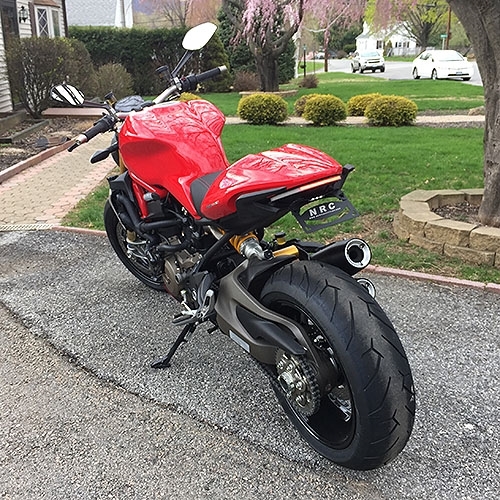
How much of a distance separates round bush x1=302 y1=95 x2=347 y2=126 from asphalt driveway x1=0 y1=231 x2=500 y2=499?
9002 mm

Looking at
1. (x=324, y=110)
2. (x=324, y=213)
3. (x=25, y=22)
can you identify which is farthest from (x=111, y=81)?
(x=324, y=213)

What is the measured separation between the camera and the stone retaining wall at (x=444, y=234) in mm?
4504

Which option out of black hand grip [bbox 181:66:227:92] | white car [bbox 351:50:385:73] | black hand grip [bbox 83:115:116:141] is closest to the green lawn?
black hand grip [bbox 181:66:227:92]

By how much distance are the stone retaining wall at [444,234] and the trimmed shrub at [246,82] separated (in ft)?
56.8

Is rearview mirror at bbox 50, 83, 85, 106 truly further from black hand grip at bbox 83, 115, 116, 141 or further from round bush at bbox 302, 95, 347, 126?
round bush at bbox 302, 95, 347, 126

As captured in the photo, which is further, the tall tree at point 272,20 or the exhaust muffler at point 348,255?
the tall tree at point 272,20

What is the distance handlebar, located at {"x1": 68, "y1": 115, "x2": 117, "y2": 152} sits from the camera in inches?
124

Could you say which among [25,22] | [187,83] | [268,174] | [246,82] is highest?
[25,22]

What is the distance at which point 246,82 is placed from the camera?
72.2 ft

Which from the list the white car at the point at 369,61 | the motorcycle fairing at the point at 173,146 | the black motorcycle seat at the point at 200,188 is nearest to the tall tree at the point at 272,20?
the motorcycle fairing at the point at 173,146

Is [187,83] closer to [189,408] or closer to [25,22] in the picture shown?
[189,408]

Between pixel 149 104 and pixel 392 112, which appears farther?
pixel 392 112

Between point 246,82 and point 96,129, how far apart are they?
19.7m

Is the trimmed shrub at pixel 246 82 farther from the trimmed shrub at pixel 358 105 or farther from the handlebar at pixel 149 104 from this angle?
the handlebar at pixel 149 104
